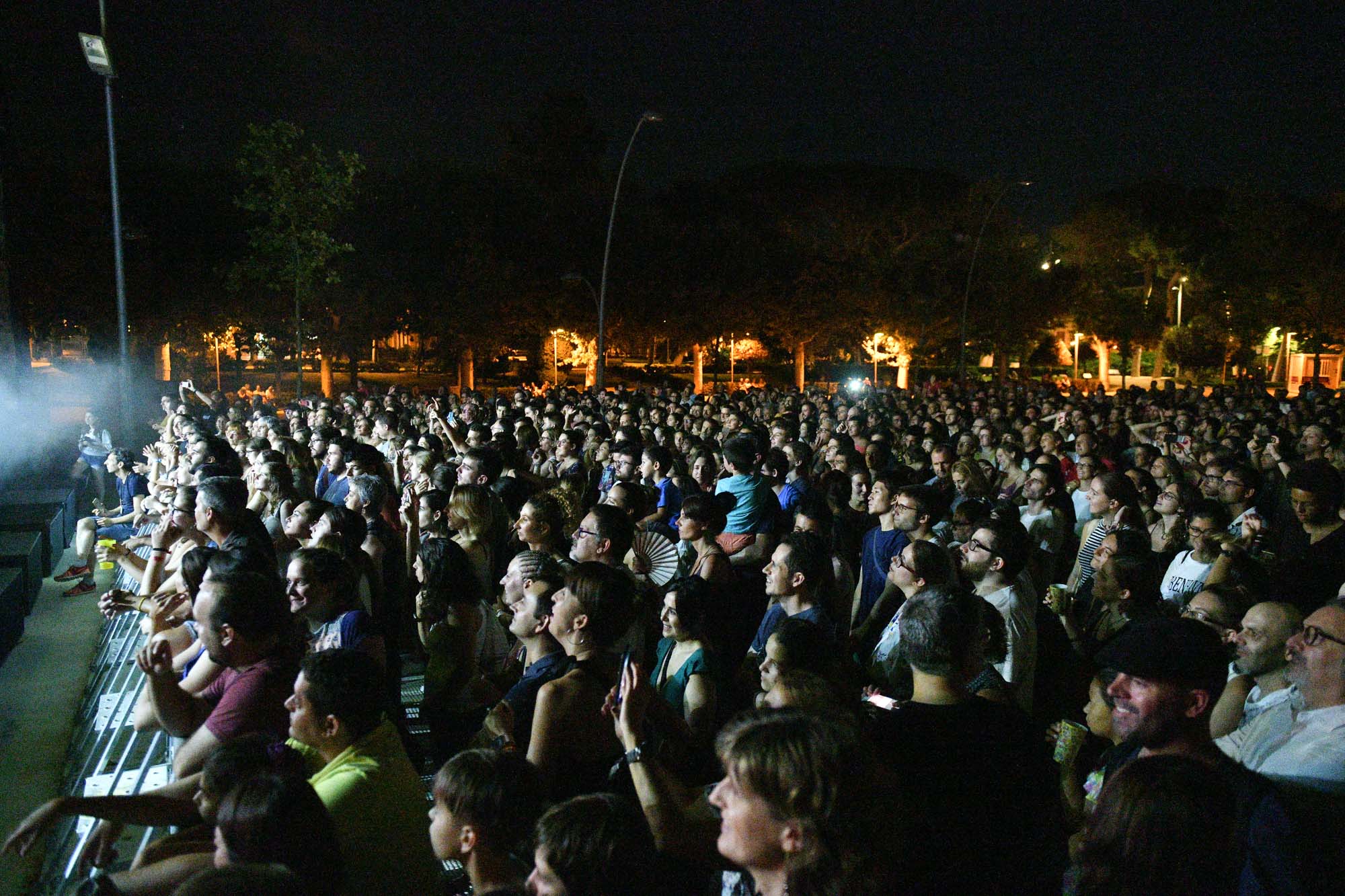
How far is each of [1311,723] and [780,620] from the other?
79.3 inches

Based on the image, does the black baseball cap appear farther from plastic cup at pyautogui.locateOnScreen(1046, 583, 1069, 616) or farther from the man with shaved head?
plastic cup at pyautogui.locateOnScreen(1046, 583, 1069, 616)

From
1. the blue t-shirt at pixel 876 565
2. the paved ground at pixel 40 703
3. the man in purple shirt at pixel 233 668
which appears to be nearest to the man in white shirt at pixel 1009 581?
the blue t-shirt at pixel 876 565

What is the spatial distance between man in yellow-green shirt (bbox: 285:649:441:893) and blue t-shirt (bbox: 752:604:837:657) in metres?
1.71

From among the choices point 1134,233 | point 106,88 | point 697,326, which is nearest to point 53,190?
point 106,88

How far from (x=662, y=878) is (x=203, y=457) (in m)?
6.91

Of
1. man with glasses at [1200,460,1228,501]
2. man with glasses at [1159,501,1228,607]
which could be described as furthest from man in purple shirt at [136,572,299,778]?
man with glasses at [1200,460,1228,501]

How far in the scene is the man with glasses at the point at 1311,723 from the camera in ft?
7.90

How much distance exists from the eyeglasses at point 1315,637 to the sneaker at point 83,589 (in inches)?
400

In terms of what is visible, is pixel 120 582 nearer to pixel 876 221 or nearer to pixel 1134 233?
pixel 876 221

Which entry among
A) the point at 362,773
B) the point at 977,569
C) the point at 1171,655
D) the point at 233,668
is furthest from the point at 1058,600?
the point at 233,668

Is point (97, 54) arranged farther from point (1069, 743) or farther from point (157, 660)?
point (1069, 743)

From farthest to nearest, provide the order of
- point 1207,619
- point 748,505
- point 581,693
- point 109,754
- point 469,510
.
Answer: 1. point 748,505
2. point 469,510
3. point 109,754
4. point 1207,619
5. point 581,693

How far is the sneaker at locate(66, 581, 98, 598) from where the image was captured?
9492mm

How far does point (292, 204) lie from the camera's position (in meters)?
26.7
